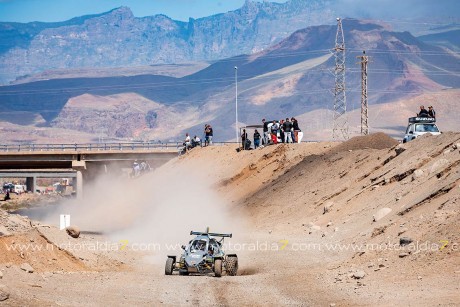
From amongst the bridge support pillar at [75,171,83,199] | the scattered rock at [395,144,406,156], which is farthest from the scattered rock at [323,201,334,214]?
the bridge support pillar at [75,171,83,199]

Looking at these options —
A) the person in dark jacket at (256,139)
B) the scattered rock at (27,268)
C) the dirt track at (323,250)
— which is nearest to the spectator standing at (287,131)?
the person in dark jacket at (256,139)

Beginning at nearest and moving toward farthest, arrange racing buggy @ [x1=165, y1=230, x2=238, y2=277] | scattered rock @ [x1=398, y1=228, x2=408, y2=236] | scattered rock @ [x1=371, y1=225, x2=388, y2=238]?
racing buggy @ [x1=165, y1=230, x2=238, y2=277] → scattered rock @ [x1=398, y1=228, x2=408, y2=236] → scattered rock @ [x1=371, y1=225, x2=388, y2=238]

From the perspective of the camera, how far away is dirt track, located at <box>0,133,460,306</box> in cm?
2458

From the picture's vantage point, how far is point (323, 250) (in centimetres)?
3619

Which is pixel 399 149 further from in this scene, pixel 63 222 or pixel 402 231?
pixel 63 222

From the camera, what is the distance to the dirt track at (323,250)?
968 inches

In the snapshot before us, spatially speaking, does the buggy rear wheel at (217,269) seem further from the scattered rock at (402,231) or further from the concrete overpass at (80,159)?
the concrete overpass at (80,159)

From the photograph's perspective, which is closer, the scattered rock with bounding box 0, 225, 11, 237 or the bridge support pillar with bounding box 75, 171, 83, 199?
the scattered rock with bounding box 0, 225, 11, 237

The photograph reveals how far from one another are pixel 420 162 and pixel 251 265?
13.0m

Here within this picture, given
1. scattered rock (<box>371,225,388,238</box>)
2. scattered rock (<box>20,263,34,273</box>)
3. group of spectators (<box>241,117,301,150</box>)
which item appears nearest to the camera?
scattered rock (<box>20,263,34,273</box>)

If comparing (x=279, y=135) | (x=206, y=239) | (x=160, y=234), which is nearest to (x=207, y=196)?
(x=279, y=135)

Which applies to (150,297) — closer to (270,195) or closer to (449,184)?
(449,184)

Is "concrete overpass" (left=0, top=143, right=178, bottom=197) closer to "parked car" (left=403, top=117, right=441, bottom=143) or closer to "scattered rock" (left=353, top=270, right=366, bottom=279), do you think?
"parked car" (left=403, top=117, right=441, bottom=143)

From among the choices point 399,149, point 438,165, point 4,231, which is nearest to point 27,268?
point 4,231
